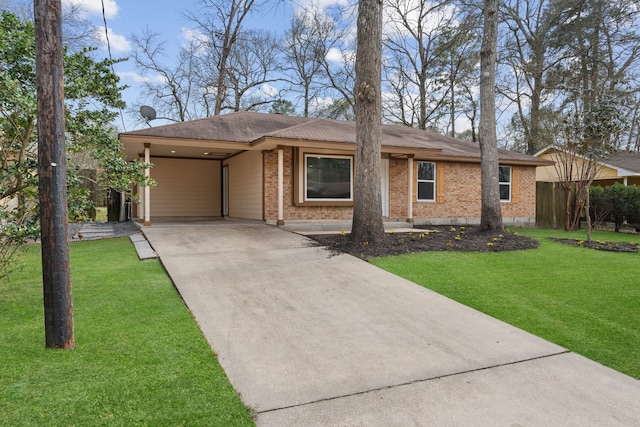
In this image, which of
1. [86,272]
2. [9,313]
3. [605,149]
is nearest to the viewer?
[9,313]

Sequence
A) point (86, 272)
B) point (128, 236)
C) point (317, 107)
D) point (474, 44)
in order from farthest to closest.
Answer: point (317, 107) < point (474, 44) < point (128, 236) < point (86, 272)

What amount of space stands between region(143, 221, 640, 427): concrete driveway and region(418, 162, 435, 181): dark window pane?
29.1ft

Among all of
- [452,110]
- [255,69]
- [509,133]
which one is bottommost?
[509,133]

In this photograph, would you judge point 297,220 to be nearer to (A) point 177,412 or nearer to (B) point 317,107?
(A) point 177,412

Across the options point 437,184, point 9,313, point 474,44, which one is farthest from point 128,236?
point 474,44

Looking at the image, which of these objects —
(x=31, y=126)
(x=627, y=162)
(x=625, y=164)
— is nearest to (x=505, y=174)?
(x=625, y=164)

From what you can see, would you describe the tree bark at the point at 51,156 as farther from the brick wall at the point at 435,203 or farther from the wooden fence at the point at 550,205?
the wooden fence at the point at 550,205

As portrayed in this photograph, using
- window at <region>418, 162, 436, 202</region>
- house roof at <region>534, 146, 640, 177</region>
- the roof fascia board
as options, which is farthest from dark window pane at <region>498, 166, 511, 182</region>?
the roof fascia board

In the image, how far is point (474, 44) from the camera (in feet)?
73.6

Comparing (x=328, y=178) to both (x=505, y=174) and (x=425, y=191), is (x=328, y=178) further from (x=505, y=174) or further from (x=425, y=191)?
(x=505, y=174)

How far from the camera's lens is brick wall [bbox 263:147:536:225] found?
36.3ft

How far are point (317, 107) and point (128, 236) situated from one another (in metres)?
18.2

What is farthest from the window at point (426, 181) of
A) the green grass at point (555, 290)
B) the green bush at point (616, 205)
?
the green bush at point (616, 205)

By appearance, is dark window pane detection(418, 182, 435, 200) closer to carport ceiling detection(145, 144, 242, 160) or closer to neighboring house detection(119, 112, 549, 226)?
neighboring house detection(119, 112, 549, 226)
